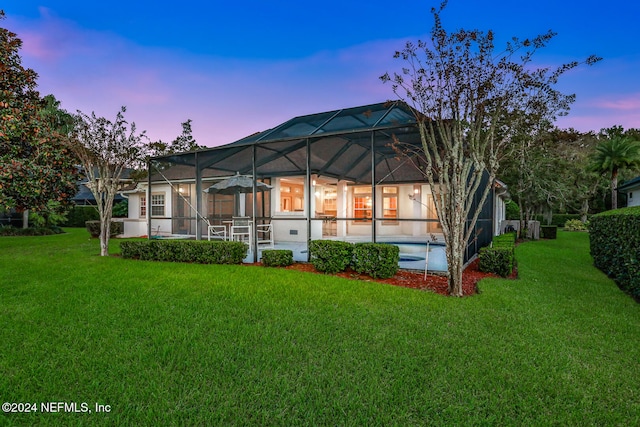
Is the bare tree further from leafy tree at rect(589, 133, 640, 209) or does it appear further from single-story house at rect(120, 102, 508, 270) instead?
leafy tree at rect(589, 133, 640, 209)

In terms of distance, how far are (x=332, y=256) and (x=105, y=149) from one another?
7257 mm

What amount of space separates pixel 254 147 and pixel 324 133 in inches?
77.3

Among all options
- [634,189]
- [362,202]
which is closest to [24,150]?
[362,202]

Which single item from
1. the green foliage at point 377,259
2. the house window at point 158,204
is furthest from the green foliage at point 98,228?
the green foliage at point 377,259

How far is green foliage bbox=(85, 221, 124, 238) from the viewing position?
1425 cm

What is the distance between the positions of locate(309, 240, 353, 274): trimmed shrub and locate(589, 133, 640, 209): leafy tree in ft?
74.5

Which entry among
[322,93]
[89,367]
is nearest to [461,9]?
[89,367]

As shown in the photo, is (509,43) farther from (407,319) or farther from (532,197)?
(532,197)

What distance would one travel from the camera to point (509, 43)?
483 cm

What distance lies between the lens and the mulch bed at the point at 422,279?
516 centimetres

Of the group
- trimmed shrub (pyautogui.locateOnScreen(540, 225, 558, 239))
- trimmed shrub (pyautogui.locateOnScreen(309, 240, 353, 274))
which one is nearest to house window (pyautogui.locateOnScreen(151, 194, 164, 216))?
trimmed shrub (pyautogui.locateOnScreen(309, 240, 353, 274))

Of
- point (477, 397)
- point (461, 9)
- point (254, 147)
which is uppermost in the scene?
point (461, 9)

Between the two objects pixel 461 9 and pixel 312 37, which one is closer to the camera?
pixel 461 9

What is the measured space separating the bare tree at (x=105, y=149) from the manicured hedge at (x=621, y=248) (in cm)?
1141
